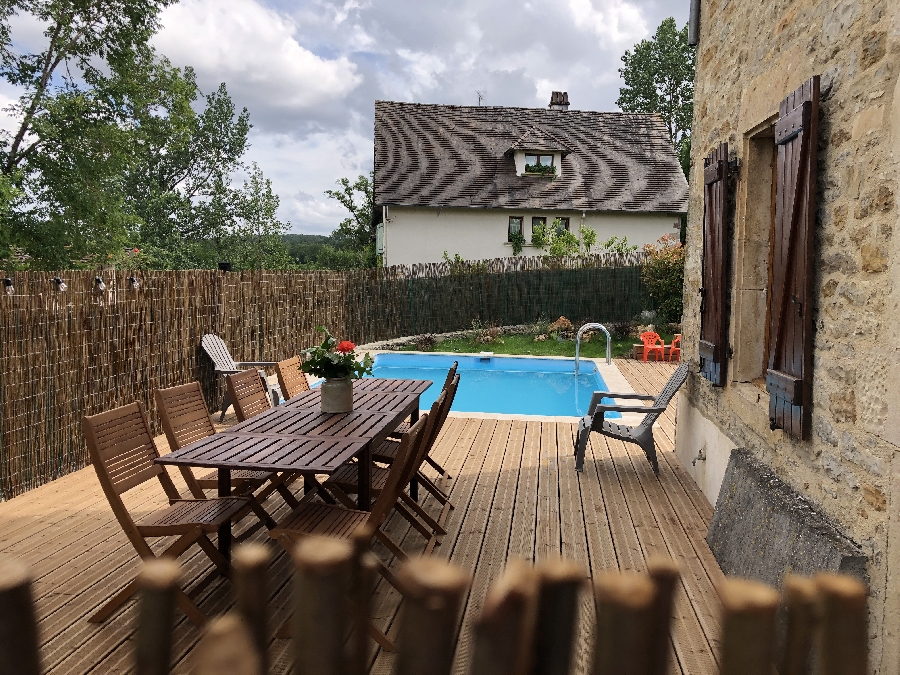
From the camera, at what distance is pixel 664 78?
34.1m

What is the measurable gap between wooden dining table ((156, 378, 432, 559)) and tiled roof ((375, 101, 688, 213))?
58.8 feet

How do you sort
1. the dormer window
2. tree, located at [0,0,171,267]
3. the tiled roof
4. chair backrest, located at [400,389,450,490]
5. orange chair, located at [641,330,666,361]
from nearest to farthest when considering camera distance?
1. chair backrest, located at [400,389,450,490]
2. orange chair, located at [641,330,666,361]
3. tree, located at [0,0,171,267]
4. the tiled roof
5. the dormer window

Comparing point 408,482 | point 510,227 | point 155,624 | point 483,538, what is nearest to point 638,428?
point 483,538

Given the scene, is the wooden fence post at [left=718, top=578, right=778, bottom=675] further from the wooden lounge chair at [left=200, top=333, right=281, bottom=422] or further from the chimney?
the chimney

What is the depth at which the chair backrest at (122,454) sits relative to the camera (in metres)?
3.20

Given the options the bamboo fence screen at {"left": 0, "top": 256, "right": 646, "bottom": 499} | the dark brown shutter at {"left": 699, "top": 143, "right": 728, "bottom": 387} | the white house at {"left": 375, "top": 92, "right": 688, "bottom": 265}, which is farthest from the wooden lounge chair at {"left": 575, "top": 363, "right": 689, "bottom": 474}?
the white house at {"left": 375, "top": 92, "right": 688, "bottom": 265}

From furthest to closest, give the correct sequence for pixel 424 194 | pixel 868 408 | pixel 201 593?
pixel 424 194 → pixel 201 593 → pixel 868 408

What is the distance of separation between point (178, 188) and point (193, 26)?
15.1 metres

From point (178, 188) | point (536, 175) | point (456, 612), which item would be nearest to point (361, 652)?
point (456, 612)

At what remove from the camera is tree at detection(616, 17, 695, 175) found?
33375mm

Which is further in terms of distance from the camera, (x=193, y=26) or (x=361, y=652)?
(x=193, y=26)

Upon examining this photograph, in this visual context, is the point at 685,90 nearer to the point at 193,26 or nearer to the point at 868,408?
the point at 193,26

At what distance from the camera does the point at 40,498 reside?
16.1 feet

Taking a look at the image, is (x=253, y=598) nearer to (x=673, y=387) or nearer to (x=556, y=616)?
(x=556, y=616)
